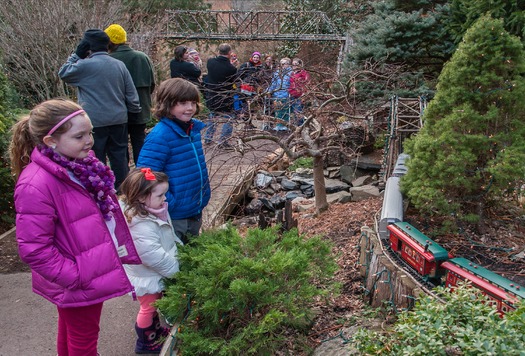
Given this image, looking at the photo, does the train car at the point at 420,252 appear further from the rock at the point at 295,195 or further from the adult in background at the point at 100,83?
the rock at the point at 295,195

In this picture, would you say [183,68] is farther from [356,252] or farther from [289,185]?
[356,252]

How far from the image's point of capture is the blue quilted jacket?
3766 millimetres

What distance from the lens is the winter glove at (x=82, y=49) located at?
17.5 feet

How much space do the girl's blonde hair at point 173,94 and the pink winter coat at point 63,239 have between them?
117 cm

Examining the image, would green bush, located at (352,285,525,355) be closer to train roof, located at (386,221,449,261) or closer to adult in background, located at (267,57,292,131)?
train roof, located at (386,221,449,261)

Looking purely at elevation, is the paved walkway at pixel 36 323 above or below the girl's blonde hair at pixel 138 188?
below

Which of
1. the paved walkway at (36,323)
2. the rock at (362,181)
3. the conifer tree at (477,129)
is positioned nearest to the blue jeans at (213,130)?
the paved walkway at (36,323)

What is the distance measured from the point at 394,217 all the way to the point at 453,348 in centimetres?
212

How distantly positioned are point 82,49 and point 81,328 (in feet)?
11.3

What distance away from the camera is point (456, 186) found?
4367 millimetres

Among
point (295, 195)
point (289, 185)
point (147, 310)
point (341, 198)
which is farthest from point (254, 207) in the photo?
point (147, 310)

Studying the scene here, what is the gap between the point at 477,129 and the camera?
173 inches

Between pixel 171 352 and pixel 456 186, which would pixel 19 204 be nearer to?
pixel 171 352

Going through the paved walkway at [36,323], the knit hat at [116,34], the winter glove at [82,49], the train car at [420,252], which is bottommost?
the paved walkway at [36,323]
